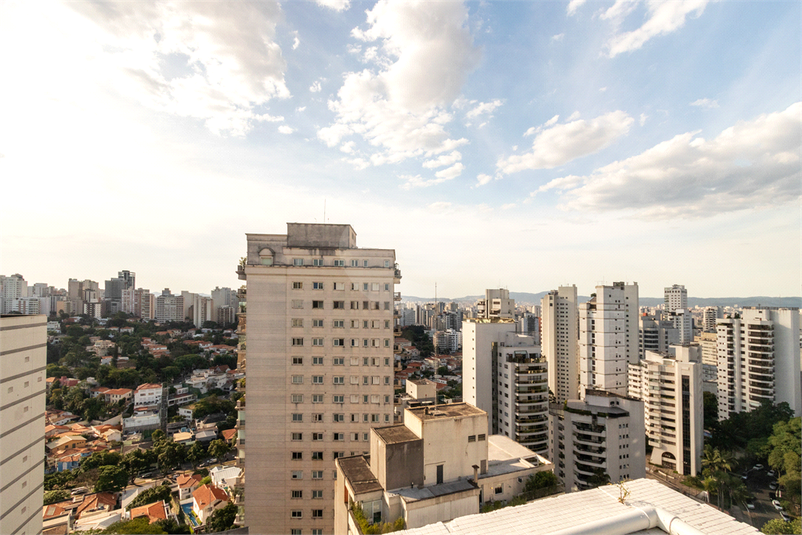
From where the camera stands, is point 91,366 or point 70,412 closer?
point 70,412

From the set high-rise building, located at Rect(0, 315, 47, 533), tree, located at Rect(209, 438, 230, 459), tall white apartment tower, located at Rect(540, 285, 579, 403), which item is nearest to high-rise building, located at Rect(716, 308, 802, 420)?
tall white apartment tower, located at Rect(540, 285, 579, 403)

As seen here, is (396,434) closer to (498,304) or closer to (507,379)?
(507,379)

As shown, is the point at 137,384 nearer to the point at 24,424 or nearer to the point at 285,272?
the point at 24,424

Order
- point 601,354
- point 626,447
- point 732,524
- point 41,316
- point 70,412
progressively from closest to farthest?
point 732,524, point 41,316, point 626,447, point 601,354, point 70,412

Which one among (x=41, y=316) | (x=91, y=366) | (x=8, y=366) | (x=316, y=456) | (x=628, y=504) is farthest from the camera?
(x=91, y=366)

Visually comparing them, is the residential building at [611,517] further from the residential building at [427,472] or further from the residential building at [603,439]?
the residential building at [603,439]

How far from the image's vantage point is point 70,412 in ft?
66.0

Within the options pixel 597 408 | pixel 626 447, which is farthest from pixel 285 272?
pixel 626 447

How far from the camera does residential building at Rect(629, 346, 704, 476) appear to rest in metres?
14.4

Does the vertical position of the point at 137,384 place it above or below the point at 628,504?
below

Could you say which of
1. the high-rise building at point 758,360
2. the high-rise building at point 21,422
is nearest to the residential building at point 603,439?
the high-rise building at point 758,360

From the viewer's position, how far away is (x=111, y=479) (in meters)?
14.1

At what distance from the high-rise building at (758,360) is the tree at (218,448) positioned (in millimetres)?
26772

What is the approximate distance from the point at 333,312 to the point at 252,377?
2389 millimetres
